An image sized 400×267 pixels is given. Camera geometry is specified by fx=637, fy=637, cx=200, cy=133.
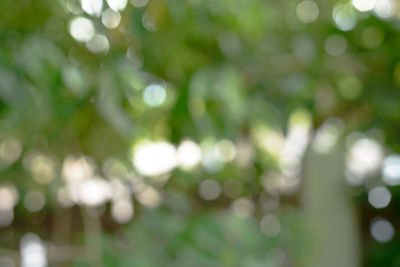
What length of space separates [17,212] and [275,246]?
79 centimetres

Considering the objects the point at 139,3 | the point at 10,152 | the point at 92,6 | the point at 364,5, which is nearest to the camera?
the point at 92,6

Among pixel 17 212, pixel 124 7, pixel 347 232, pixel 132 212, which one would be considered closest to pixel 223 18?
pixel 124 7

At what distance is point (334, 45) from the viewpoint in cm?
124

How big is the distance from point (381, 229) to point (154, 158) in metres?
1.05

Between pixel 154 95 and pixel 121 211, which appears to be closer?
pixel 154 95

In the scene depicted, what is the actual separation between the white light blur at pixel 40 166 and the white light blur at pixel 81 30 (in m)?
0.46

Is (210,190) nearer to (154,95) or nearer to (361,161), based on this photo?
(361,161)

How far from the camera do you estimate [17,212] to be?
169cm

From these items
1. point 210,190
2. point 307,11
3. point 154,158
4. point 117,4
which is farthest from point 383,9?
point 210,190

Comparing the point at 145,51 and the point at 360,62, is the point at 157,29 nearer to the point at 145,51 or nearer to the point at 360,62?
the point at 145,51

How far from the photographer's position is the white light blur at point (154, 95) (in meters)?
0.98

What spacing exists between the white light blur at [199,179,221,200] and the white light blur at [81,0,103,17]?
983 millimetres

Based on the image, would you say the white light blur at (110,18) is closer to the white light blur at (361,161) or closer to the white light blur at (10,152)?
the white light blur at (10,152)

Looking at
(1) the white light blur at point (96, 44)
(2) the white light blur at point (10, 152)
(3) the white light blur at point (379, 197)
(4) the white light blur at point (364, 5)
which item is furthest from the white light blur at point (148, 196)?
(3) the white light blur at point (379, 197)
